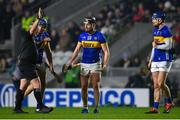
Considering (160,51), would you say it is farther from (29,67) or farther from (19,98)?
(19,98)

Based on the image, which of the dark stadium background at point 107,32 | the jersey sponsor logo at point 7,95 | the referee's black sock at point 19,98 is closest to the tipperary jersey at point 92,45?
the referee's black sock at point 19,98

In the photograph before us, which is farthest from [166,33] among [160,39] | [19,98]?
[19,98]

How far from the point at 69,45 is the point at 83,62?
12892 millimetres

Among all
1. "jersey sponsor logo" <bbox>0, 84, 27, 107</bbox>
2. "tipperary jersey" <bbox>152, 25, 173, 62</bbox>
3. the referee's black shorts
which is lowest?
"jersey sponsor logo" <bbox>0, 84, 27, 107</bbox>

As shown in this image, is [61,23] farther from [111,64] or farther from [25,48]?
[25,48]

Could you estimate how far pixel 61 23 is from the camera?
122 feet

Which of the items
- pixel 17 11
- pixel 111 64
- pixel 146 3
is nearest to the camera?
pixel 111 64

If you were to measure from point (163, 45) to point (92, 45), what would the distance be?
1759 millimetres

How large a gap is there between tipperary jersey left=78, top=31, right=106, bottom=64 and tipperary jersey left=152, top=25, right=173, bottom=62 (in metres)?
1.31

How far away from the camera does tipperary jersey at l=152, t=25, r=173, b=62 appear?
21281 mm

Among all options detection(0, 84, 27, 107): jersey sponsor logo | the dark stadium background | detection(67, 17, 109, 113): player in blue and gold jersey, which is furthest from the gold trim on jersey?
detection(0, 84, 27, 107): jersey sponsor logo

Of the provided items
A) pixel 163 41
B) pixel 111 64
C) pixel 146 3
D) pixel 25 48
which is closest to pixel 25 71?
pixel 25 48

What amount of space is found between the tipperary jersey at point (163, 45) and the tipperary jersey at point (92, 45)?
1.31 meters

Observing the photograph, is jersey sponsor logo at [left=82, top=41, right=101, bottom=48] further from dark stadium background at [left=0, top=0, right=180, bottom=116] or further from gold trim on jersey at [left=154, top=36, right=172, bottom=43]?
dark stadium background at [left=0, top=0, right=180, bottom=116]
